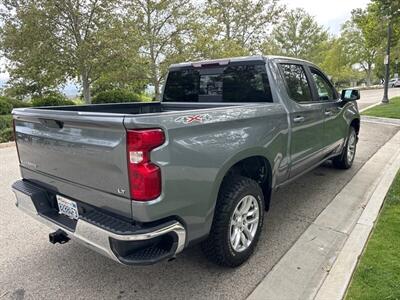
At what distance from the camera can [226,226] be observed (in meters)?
2.61

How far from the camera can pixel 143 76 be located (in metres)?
15.5

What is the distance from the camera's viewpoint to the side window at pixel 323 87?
173 inches

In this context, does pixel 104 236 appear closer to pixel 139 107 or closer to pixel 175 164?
pixel 175 164

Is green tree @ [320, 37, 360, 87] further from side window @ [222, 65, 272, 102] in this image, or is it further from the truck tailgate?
the truck tailgate

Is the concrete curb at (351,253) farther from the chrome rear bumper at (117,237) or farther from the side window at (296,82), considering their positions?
the side window at (296,82)

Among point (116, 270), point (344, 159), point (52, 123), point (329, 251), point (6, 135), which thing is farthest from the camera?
point (6, 135)

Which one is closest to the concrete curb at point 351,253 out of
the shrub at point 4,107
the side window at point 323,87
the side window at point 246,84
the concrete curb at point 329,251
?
the concrete curb at point 329,251

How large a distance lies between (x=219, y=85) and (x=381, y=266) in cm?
248

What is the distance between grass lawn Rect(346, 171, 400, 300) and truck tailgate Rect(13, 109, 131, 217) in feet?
6.36

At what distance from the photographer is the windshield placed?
3.43 m

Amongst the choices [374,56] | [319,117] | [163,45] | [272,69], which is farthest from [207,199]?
[374,56]

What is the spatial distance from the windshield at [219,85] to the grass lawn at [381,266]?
1816mm

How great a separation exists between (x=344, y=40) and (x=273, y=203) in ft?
154

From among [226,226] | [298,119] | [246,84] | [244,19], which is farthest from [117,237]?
[244,19]
